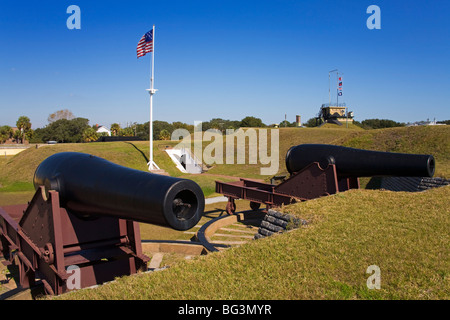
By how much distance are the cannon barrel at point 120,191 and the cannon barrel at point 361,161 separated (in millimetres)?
5504

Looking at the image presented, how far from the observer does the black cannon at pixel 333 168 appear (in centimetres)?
700

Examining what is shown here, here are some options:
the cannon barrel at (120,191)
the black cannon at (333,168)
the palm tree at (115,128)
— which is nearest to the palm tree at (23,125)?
the palm tree at (115,128)

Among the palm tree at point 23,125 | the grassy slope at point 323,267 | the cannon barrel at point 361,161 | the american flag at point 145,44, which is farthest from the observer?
the palm tree at point 23,125

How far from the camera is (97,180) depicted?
3.72 m

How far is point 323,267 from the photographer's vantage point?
147 inches

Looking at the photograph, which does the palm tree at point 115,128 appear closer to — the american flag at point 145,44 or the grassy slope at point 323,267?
the american flag at point 145,44

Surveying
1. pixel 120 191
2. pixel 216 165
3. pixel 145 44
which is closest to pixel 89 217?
pixel 120 191

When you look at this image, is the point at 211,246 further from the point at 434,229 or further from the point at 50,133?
the point at 50,133

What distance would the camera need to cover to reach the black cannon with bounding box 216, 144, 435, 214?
700 centimetres

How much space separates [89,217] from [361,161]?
579cm

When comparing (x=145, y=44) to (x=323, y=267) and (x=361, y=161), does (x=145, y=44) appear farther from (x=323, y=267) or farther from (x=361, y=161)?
(x=323, y=267)

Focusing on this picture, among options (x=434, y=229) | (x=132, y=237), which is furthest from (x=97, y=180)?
(x=434, y=229)

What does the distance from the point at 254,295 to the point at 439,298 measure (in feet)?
5.36

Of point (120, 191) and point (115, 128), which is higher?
point (115, 128)
